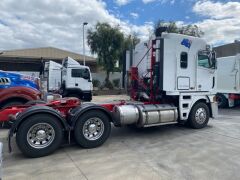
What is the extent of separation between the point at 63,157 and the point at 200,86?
197 inches

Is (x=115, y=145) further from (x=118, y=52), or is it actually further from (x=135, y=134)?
(x=118, y=52)

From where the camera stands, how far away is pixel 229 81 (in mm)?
12555

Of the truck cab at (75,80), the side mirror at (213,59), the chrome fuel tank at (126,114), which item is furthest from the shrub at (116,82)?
the chrome fuel tank at (126,114)

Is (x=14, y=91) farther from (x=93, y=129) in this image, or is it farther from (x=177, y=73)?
(x=177, y=73)

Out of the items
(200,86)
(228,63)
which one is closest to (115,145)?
(200,86)

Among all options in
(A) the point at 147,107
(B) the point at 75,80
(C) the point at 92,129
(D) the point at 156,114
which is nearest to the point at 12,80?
(C) the point at 92,129

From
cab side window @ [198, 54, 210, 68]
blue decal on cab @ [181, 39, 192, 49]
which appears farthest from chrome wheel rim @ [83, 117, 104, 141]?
cab side window @ [198, 54, 210, 68]

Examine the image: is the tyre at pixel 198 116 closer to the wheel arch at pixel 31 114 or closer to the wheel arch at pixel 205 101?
the wheel arch at pixel 205 101

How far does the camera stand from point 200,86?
7.54m

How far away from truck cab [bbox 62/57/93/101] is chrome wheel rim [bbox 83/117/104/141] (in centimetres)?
964

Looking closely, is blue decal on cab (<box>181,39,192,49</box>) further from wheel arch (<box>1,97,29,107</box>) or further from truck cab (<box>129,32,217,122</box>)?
wheel arch (<box>1,97,29,107</box>)

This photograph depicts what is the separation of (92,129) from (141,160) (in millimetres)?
1499

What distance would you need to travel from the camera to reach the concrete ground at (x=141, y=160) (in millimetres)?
3984

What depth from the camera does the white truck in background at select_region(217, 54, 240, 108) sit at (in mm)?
12141
